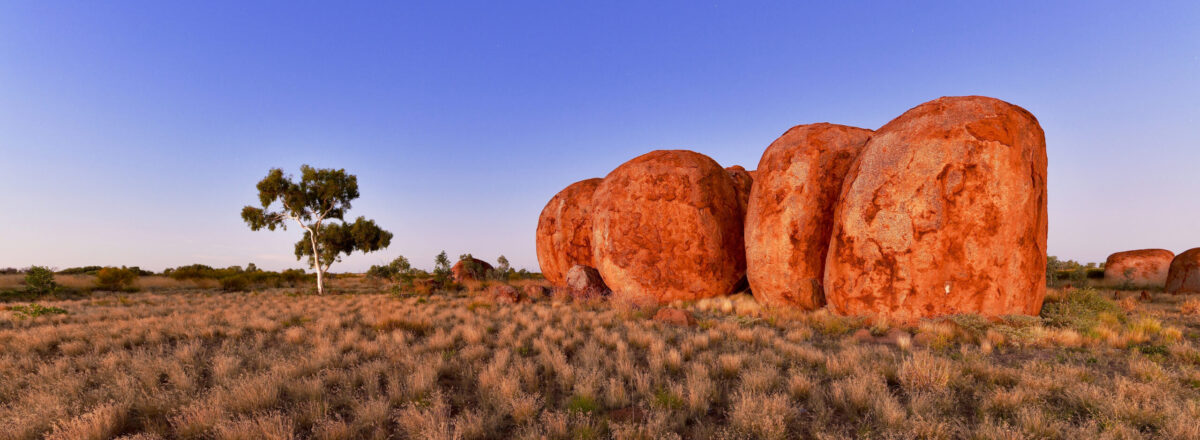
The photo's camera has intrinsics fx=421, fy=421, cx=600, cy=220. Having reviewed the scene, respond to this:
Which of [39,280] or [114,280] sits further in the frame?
[114,280]

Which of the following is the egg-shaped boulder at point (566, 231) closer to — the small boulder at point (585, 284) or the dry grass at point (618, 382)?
the small boulder at point (585, 284)

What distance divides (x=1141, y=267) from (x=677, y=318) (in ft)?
96.4

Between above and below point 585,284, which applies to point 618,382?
below

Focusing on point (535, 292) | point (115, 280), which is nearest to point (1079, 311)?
point (535, 292)

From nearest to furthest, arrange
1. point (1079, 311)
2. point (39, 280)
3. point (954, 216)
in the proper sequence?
1. point (954, 216)
2. point (1079, 311)
3. point (39, 280)

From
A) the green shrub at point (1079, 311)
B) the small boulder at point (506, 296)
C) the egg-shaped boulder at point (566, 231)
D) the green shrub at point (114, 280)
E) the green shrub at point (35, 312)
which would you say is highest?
the egg-shaped boulder at point (566, 231)

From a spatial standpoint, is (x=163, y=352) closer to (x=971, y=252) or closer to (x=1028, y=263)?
(x=971, y=252)

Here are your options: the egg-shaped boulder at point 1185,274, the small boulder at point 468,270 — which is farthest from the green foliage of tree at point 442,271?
the egg-shaped boulder at point 1185,274

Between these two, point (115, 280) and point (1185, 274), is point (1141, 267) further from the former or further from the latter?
point (115, 280)

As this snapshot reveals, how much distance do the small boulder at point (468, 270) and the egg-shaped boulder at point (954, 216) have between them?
2450 centimetres

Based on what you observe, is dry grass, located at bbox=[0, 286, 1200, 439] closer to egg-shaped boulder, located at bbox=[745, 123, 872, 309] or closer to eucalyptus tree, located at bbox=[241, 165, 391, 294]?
egg-shaped boulder, located at bbox=[745, 123, 872, 309]

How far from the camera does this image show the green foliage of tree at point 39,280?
23.4 m

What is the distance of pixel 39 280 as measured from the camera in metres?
23.5

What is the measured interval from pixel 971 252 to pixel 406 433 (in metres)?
12.5
